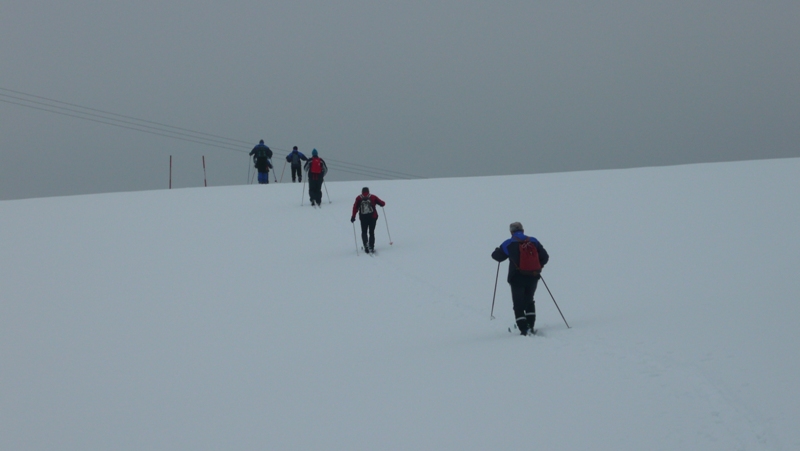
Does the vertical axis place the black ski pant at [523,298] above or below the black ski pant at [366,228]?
below

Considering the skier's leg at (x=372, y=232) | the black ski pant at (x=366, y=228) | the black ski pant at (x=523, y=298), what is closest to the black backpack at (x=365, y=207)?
the black ski pant at (x=366, y=228)

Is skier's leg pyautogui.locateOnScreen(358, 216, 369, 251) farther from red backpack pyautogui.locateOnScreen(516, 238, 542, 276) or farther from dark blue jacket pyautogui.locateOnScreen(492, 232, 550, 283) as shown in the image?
red backpack pyautogui.locateOnScreen(516, 238, 542, 276)

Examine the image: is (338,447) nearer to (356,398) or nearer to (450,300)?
(356,398)

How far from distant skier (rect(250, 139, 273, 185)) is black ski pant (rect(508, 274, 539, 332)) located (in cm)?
2106

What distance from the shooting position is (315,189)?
22.2 meters

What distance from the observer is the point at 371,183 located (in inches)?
1160

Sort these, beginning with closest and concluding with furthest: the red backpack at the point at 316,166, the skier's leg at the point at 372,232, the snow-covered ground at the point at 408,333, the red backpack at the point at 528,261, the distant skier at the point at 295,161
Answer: the snow-covered ground at the point at 408,333
the red backpack at the point at 528,261
the skier's leg at the point at 372,232
the red backpack at the point at 316,166
the distant skier at the point at 295,161

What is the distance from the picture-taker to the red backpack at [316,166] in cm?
2143

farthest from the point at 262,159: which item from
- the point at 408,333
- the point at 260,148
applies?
the point at 408,333

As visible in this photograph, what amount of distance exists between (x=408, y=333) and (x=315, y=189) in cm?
1282

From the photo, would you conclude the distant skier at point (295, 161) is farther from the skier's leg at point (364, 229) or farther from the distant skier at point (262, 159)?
the skier's leg at point (364, 229)

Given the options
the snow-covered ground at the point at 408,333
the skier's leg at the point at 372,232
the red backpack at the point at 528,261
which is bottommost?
the snow-covered ground at the point at 408,333

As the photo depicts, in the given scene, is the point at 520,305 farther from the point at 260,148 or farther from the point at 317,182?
the point at 260,148

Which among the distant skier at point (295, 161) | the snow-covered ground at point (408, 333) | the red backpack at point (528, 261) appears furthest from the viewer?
the distant skier at point (295, 161)
